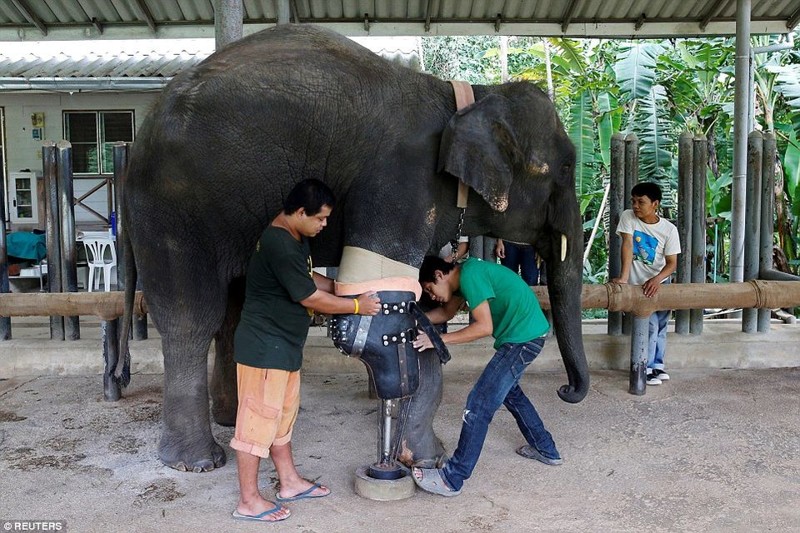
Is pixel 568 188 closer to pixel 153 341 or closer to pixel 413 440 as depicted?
pixel 413 440

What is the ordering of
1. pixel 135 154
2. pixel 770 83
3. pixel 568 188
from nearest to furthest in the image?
1. pixel 135 154
2. pixel 568 188
3. pixel 770 83

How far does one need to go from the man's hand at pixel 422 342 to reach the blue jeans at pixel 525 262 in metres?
2.96

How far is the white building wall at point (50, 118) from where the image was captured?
493 inches

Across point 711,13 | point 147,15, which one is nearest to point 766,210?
point 711,13

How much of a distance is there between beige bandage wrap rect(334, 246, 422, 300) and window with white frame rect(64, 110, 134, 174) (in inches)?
389

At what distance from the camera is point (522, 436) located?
4918 millimetres

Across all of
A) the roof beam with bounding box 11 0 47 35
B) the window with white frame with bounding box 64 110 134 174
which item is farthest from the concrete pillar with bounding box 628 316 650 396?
the window with white frame with bounding box 64 110 134 174

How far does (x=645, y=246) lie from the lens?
6094mm

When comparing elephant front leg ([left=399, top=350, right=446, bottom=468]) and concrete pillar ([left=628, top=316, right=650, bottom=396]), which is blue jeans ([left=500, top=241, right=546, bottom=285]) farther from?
elephant front leg ([left=399, top=350, right=446, bottom=468])

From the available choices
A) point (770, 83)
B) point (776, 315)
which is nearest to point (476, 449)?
point (776, 315)

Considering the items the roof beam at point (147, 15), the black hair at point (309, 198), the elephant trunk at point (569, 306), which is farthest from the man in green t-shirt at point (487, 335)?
the roof beam at point (147, 15)

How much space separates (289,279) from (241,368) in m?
0.51

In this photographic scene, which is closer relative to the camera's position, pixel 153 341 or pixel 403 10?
pixel 153 341

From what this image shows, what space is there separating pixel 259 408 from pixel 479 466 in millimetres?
1421
